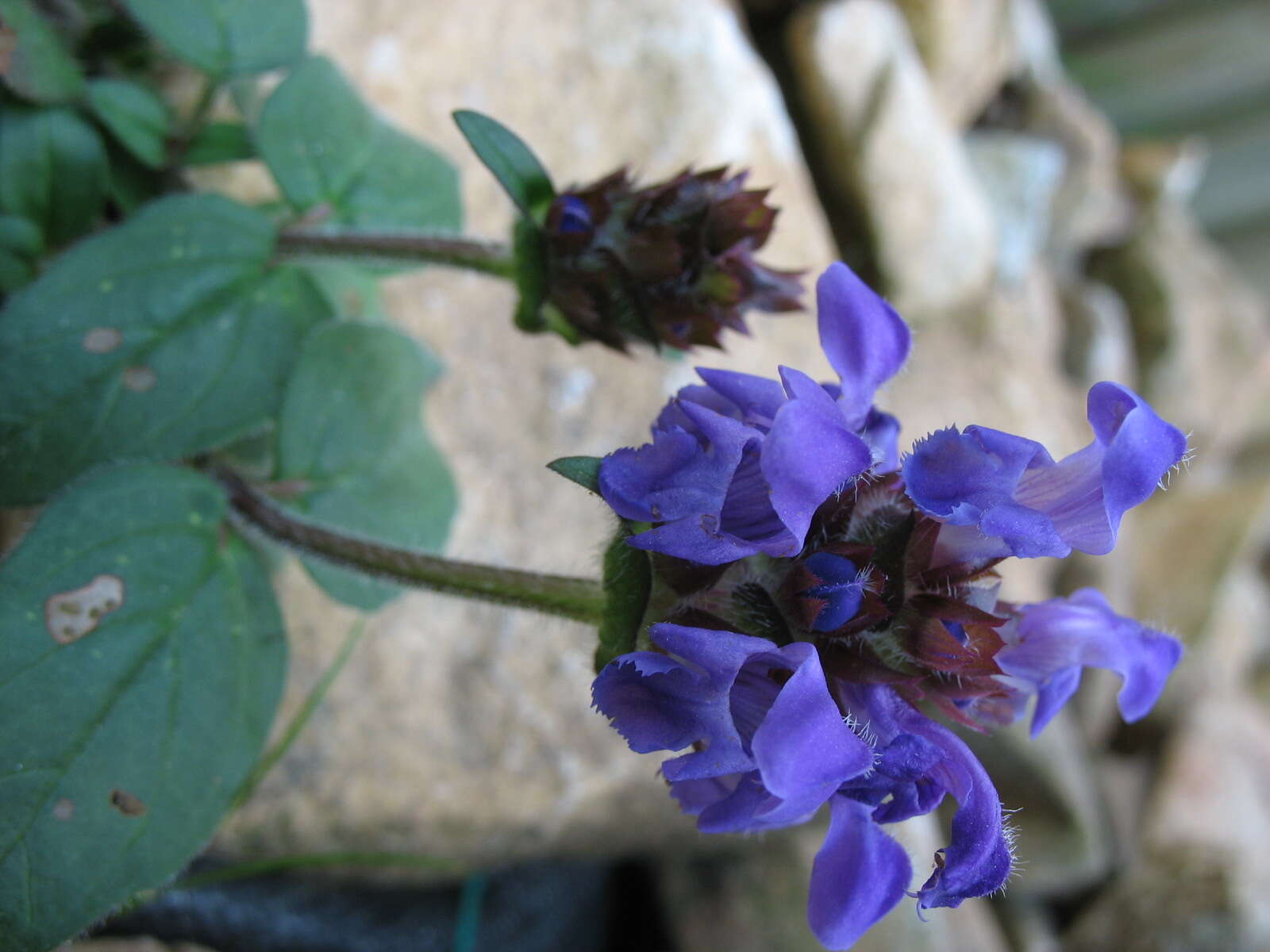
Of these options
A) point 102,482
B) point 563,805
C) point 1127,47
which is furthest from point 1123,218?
point 102,482

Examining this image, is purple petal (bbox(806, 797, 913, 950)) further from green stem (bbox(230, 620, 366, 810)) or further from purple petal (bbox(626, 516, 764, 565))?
green stem (bbox(230, 620, 366, 810))

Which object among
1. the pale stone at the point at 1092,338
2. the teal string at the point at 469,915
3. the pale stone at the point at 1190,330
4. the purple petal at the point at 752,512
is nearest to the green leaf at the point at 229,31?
the purple petal at the point at 752,512

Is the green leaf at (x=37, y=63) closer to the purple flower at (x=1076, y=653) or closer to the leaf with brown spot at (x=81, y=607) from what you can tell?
the leaf with brown spot at (x=81, y=607)

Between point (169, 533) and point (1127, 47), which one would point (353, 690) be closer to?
point (169, 533)

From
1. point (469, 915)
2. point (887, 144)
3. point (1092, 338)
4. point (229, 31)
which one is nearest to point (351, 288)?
point (229, 31)

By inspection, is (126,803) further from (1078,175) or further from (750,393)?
(1078,175)

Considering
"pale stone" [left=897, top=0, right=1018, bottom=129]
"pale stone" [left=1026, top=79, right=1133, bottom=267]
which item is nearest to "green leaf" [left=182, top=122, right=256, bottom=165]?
"pale stone" [left=897, top=0, right=1018, bottom=129]

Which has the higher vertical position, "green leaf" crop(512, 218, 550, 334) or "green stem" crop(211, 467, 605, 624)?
"green leaf" crop(512, 218, 550, 334)
